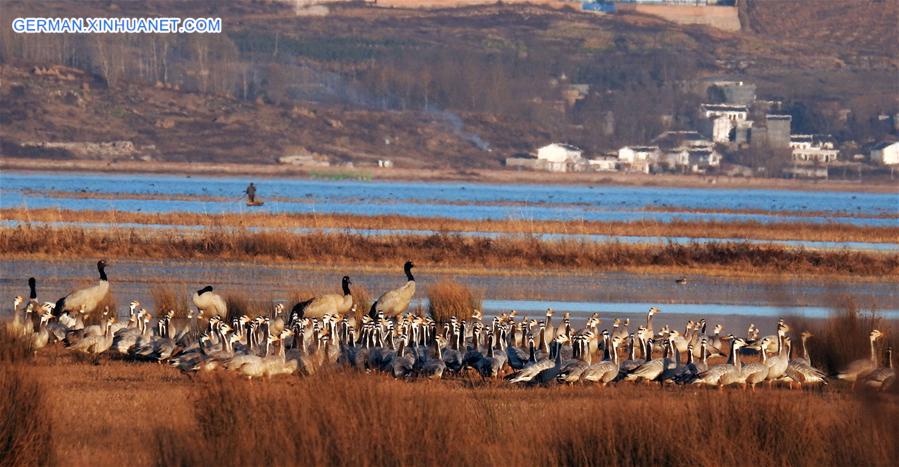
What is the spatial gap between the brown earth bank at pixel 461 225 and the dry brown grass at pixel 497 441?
102ft

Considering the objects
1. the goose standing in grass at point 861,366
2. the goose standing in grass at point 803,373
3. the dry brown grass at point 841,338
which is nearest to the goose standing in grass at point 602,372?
the goose standing in grass at point 803,373

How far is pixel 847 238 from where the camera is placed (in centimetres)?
5100

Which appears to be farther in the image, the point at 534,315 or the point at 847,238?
the point at 847,238

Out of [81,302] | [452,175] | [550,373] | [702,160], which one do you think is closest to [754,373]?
[550,373]

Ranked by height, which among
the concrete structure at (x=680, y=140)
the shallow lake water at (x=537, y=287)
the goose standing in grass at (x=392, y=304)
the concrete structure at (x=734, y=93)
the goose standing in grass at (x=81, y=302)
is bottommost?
the shallow lake water at (x=537, y=287)

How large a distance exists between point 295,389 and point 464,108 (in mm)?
170060

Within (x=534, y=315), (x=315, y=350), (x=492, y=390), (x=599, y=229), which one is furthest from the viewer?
(x=599, y=229)

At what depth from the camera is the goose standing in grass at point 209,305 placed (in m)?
21.3

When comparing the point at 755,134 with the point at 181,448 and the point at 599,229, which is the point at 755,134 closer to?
the point at 599,229

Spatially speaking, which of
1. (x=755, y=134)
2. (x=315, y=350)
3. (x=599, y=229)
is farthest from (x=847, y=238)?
(x=755, y=134)

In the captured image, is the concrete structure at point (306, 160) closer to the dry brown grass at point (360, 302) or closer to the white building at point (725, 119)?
the white building at point (725, 119)

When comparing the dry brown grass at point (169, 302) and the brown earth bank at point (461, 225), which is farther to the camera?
the brown earth bank at point (461, 225)

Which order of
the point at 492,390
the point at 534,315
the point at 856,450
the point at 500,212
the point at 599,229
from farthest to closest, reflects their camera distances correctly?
the point at 500,212 → the point at 599,229 → the point at 534,315 → the point at 492,390 → the point at 856,450

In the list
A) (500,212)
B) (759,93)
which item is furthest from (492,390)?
(759,93)
